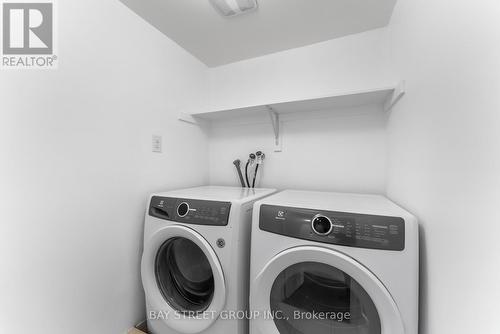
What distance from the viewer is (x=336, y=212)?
83cm

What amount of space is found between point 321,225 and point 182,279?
92 cm

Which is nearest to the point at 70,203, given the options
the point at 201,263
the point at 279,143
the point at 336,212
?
the point at 201,263

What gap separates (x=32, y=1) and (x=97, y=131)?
585 millimetres

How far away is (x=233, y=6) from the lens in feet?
4.02

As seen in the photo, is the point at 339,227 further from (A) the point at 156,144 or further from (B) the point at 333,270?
(A) the point at 156,144

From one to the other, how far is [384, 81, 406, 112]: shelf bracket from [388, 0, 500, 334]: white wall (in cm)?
7

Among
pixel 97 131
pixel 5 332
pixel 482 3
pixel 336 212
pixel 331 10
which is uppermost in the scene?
pixel 331 10

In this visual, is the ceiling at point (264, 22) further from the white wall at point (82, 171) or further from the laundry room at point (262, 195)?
the white wall at point (82, 171)

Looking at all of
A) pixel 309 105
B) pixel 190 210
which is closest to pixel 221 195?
pixel 190 210

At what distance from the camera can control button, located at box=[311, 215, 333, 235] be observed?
818 millimetres

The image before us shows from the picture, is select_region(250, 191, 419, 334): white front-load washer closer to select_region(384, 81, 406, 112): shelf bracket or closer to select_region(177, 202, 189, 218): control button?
select_region(177, 202, 189, 218): control button

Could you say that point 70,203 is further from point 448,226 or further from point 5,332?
point 448,226

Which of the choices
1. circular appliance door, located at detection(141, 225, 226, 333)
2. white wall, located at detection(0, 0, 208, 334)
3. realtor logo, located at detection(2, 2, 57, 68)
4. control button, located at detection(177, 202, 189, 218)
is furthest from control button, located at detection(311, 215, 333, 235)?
realtor logo, located at detection(2, 2, 57, 68)

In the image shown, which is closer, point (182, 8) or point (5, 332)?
point (5, 332)
